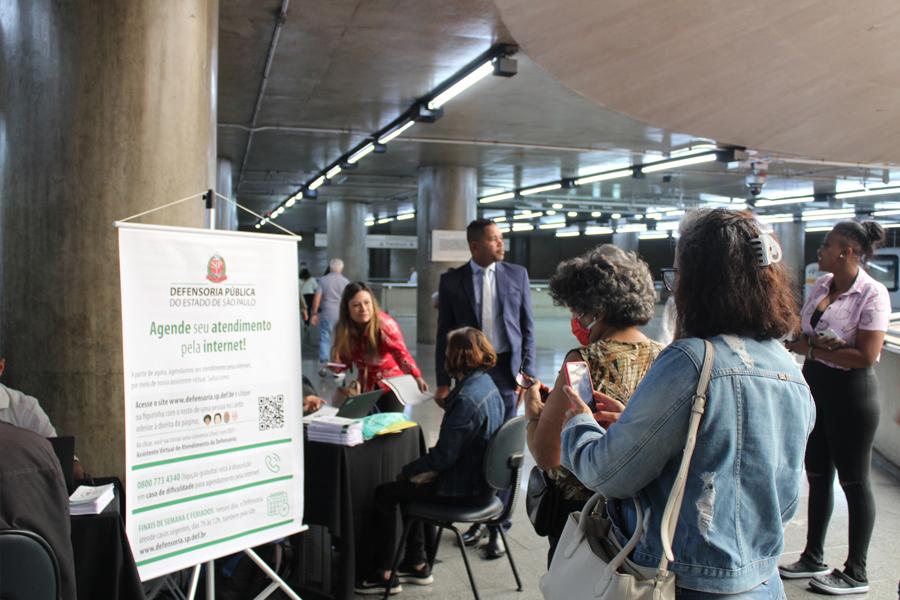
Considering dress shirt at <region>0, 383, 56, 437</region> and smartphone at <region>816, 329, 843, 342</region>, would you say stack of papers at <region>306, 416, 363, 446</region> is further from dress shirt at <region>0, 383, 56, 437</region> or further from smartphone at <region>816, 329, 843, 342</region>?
smartphone at <region>816, 329, 843, 342</region>

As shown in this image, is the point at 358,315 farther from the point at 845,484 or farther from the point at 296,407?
the point at 845,484

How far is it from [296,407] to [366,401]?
2.22ft

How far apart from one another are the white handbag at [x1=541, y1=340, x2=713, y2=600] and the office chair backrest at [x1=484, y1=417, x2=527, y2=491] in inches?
59.9

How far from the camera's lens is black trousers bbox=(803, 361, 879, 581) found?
335 centimetres

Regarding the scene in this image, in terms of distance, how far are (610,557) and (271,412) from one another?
156 centimetres

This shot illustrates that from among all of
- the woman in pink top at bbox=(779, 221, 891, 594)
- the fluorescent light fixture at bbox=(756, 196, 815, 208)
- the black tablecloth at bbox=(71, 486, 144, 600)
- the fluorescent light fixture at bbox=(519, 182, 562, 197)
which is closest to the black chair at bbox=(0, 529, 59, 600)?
the black tablecloth at bbox=(71, 486, 144, 600)

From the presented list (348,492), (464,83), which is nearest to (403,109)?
(464,83)

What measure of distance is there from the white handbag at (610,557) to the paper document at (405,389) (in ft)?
7.56

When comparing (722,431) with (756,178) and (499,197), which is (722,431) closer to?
(756,178)

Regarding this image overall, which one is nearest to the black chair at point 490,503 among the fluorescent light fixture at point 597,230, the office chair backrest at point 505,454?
the office chair backrest at point 505,454

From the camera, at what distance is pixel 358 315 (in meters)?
4.32

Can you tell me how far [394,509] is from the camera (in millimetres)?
3398

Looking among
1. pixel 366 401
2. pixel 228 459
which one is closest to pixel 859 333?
pixel 366 401

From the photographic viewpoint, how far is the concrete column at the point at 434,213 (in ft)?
48.6
